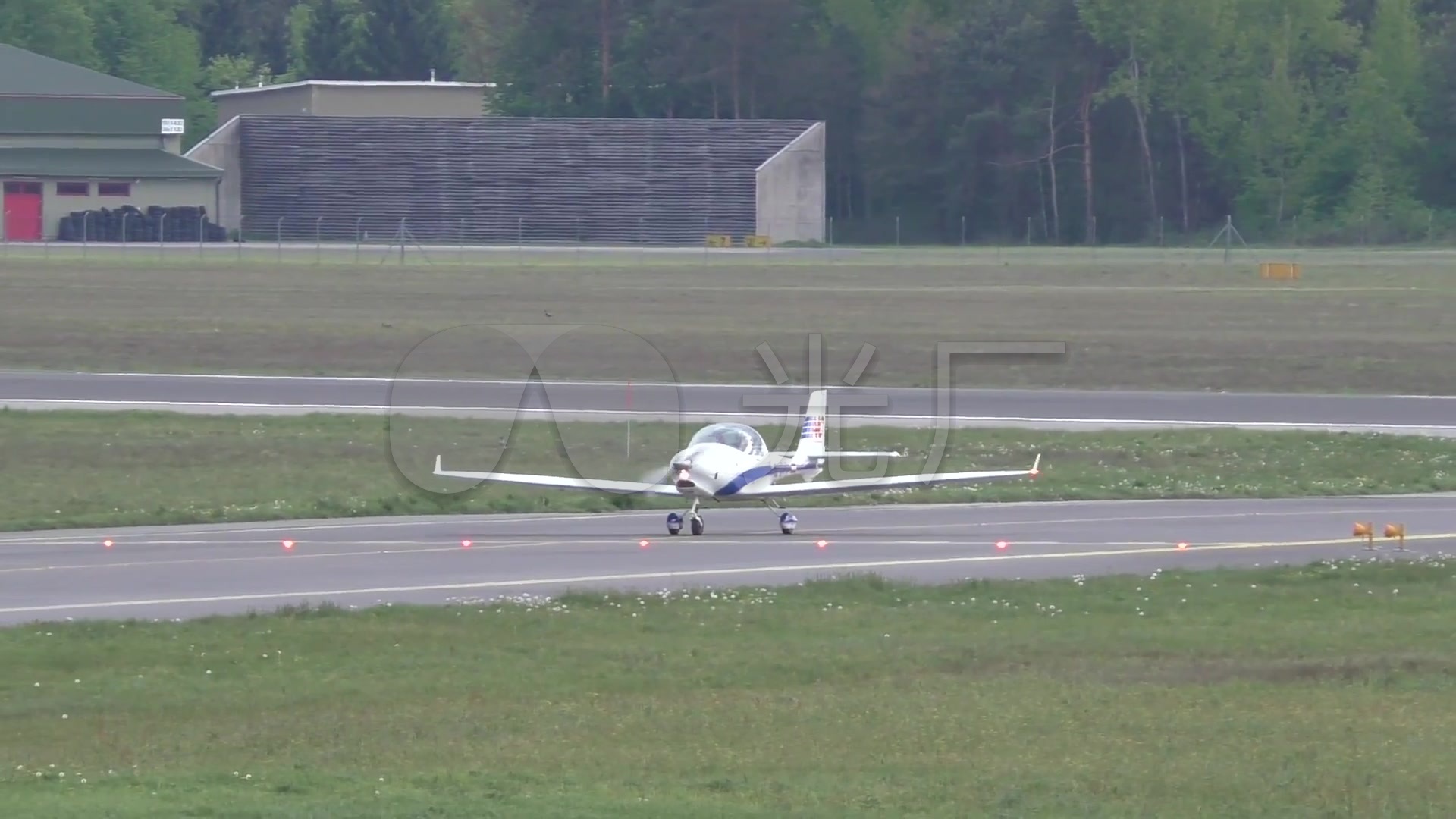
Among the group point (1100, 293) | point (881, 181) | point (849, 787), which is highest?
point (881, 181)

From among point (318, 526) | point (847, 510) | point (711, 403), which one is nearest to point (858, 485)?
point (847, 510)

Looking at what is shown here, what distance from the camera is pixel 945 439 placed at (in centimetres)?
3441

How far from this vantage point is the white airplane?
23609 millimetres

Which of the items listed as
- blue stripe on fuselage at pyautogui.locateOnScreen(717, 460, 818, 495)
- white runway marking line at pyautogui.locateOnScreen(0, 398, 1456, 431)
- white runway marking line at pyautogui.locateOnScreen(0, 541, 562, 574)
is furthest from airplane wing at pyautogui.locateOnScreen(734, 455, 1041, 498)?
white runway marking line at pyautogui.locateOnScreen(0, 398, 1456, 431)

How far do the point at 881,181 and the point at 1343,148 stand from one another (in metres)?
23.2

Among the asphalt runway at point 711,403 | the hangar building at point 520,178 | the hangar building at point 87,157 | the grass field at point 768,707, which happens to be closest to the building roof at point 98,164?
the hangar building at point 87,157

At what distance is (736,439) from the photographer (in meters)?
24.0

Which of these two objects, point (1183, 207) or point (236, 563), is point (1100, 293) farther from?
point (236, 563)

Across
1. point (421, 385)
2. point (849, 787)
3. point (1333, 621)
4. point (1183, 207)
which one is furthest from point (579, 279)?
point (849, 787)

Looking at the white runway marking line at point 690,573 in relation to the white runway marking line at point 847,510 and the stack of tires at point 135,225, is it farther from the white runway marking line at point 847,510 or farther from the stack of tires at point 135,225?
the stack of tires at point 135,225

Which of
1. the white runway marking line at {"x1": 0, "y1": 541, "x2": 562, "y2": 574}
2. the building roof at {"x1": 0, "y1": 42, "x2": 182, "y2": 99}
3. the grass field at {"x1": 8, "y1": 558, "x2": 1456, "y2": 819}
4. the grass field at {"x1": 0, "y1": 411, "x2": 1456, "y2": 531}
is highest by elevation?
the building roof at {"x1": 0, "y1": 42, "x2": 182, "y2": 99}

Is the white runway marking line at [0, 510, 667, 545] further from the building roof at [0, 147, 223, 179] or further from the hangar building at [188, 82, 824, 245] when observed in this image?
the building roof at [0, 147, 223, 179]

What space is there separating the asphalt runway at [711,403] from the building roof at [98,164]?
4981 centimetres

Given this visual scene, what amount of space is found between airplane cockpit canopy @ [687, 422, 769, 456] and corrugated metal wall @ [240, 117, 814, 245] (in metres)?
70.0
